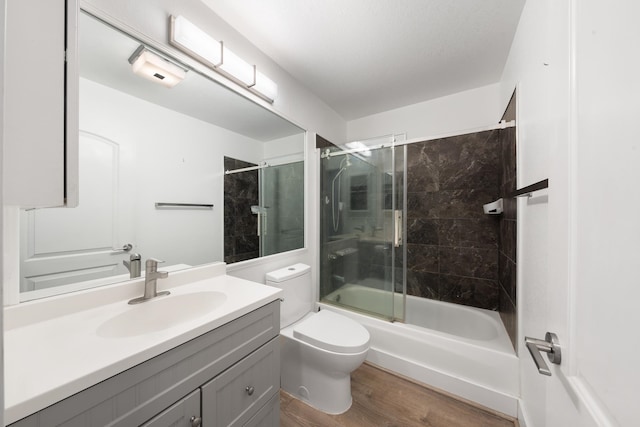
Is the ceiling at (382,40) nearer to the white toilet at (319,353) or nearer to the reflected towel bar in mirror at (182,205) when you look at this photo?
the reflected towel bar in mirror at (182,205)

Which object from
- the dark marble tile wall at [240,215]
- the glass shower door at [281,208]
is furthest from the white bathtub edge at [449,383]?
the dark marble tile wall at [240,215]

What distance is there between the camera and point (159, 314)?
1.03 metres

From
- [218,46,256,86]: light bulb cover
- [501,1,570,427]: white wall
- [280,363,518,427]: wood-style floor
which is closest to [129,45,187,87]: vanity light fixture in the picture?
[218,46,256,86]: light bulb cover

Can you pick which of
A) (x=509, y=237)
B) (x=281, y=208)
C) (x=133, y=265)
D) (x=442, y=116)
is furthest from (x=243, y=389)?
(x=442, y=116)

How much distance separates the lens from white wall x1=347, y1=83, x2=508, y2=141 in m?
2.13

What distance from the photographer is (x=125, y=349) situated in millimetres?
662

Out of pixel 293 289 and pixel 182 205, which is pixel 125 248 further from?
pixel 293 289

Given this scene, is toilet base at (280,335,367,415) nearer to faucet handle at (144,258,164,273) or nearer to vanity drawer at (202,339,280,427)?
vanity drawer at (202,339,280,427)

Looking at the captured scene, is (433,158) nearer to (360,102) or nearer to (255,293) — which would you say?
(360,102)

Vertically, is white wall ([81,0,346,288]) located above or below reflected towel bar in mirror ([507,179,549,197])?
above

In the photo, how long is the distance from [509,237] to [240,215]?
1.90 meters

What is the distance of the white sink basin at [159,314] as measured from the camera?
90 centimetres

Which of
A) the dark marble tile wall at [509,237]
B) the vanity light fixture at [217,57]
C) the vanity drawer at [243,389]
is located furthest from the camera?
the dark marble tile wall at [509,237]

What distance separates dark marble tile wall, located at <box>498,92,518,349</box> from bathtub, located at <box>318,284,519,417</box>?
0.16 metres
